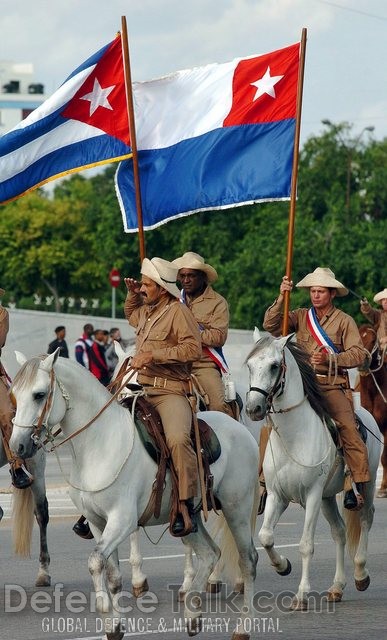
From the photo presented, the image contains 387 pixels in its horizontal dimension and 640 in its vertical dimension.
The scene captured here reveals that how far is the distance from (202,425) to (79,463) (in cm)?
106

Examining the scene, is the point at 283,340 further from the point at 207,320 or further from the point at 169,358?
the point at 207,320

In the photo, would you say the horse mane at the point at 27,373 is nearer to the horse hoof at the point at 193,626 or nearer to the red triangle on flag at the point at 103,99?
the horse hoof at the point at 193,626

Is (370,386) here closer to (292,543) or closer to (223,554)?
(292,543)

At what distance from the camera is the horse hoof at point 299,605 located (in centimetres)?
1046

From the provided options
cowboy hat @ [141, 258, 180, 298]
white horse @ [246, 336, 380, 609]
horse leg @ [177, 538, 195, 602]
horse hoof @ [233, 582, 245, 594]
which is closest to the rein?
white horse @ [246, 336, 380, 609]

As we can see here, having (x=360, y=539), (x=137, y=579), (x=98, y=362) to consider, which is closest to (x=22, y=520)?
(x=137, y=579)

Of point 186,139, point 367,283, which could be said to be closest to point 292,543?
point 186,139

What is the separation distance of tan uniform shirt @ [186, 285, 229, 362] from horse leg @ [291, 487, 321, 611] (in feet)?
6.35

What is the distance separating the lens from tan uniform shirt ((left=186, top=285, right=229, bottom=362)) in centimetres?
1250

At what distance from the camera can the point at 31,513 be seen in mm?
11875

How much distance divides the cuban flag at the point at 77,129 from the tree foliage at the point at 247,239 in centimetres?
3350

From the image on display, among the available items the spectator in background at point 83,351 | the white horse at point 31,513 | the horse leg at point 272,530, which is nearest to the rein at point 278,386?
the horse leg at point 272,530

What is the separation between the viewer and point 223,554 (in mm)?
10641

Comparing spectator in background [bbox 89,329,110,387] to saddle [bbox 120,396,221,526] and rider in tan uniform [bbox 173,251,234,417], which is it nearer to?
rider in tan uniform [bbox 173,251,234,417]
